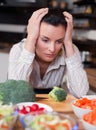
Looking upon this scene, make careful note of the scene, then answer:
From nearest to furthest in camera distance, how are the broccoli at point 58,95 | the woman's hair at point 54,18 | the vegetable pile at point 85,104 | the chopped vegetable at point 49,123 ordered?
the chopped vegetable at point 49,123 → the vegetable pile at point 85,104 → the broccoli at point 58,95 → the woman's hair at point 54,18

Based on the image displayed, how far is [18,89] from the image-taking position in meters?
1.24

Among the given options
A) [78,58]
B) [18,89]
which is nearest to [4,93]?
[18,89]

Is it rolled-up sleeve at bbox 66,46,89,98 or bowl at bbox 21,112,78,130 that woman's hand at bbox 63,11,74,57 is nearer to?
rolled-up sleeve at bbox 66,46,89,98

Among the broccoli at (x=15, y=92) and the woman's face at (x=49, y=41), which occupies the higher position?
the woman's face at (x=49, y=41)

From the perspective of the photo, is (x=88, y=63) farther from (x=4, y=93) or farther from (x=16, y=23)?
(x=4, y=93)

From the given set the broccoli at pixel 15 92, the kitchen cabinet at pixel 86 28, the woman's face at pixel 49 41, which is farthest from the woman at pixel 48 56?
the kitchen cabinet at pixel 86 28

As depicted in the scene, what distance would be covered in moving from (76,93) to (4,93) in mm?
644

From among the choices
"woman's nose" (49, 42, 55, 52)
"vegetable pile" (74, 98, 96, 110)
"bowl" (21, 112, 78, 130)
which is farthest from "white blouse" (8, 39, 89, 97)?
"bowl" (21, 112, 78, 130)

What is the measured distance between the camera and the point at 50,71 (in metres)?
1.80

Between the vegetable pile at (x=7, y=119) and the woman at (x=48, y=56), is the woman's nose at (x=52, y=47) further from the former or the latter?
the vegetable pile at (x=7, y=119)

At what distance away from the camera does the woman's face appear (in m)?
1.60

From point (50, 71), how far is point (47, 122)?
1.06 metres

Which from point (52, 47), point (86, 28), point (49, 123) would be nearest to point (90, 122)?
point (49, 123)

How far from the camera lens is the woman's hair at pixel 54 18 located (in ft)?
5.52
